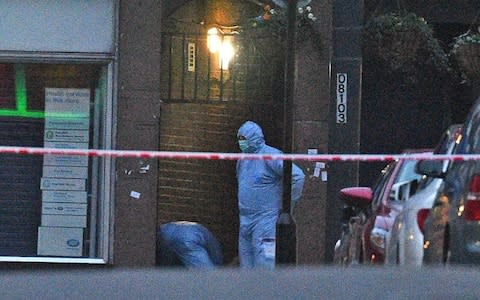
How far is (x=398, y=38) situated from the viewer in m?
12.2

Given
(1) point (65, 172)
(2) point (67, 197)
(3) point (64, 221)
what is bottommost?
(3) point (64, 221)

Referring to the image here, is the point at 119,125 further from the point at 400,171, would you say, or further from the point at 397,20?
the point at 400,171

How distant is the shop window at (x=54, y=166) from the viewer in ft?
41.3

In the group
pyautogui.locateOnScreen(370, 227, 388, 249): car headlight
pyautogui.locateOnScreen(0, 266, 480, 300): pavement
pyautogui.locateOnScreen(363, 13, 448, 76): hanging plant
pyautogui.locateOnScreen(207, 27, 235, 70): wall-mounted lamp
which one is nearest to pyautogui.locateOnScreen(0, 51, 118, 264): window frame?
pyautogui.locateOnScreen(207, 27, 235, 70): wall-mounted lamp

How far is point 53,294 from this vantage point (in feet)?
8.37

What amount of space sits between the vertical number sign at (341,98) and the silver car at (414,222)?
11.3ft

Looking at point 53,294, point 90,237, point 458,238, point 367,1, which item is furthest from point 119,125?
point 53,294

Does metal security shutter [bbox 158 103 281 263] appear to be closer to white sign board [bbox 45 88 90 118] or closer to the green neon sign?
white sign board [bbox 45 88 90 118]

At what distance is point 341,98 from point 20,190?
142 inches

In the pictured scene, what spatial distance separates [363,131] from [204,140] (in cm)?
309

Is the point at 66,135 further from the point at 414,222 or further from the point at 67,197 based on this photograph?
the point at 414,222

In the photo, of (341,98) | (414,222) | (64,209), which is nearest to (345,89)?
(341,98)

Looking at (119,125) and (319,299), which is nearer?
(319,299)

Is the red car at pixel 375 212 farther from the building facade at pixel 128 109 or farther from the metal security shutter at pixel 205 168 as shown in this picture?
the metal security shutter at pixel 205 168
